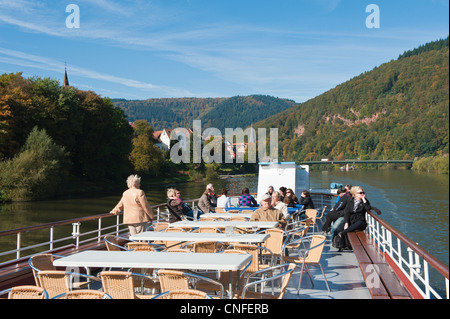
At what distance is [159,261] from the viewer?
4.29 m

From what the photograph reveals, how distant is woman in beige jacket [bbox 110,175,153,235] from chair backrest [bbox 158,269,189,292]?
138 inches

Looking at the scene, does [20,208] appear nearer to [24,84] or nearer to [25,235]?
[25,235]

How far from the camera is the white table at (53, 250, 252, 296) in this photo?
4.07 metres

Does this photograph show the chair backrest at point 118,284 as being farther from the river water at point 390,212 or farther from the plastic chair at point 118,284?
the river water at point 390,212

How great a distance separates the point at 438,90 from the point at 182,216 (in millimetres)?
7845

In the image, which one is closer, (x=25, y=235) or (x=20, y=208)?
(x=25, y=235)

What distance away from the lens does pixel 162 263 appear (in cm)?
417

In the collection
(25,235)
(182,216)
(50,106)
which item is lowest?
(25,235)

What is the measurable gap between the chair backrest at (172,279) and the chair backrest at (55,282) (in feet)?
2.97

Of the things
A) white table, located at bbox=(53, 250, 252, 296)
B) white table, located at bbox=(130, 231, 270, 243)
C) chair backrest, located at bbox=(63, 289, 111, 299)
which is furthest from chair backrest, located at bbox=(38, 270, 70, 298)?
white table, located at bbox=(130, 231, 270, 243)

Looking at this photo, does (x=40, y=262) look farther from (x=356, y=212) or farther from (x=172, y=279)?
(x=356, y=212)

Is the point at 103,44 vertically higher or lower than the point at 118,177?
higher
